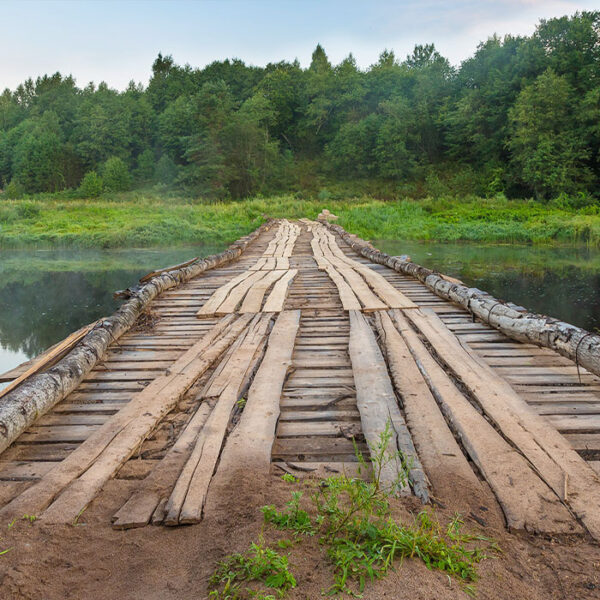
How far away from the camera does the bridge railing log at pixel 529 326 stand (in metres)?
2.65

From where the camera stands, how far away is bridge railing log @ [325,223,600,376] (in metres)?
2.65

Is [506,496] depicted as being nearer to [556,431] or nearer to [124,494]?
[556,431]

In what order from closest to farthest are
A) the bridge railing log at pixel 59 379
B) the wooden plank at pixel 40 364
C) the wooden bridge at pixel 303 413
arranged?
the wooden bridge at pixel 303 413
the bridge railing log at pixel 59 379
the wooden plank at pixel 40 364

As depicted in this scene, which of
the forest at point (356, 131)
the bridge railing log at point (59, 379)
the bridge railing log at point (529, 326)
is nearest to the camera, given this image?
the bridge railing log at point (59, 379)

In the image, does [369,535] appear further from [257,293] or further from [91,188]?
[91,188]

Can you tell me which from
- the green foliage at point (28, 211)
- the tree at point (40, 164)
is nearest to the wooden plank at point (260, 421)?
the green foliage at point (28, 211)

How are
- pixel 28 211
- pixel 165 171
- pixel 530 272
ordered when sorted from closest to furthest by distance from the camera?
pixel 530 272 < pixel 28 211 < pixel 165 171

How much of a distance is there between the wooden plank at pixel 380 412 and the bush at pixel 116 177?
1507 inches

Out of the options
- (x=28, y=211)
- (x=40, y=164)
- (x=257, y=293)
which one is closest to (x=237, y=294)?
(x=257, y=293)

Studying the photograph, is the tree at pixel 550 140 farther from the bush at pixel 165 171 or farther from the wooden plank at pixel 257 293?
the bush at pixel 165 171

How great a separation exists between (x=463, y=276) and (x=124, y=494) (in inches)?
360

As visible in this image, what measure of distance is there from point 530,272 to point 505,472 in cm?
957

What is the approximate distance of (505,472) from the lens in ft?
5.61

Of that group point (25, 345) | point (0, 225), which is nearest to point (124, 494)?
point (25, 345)
